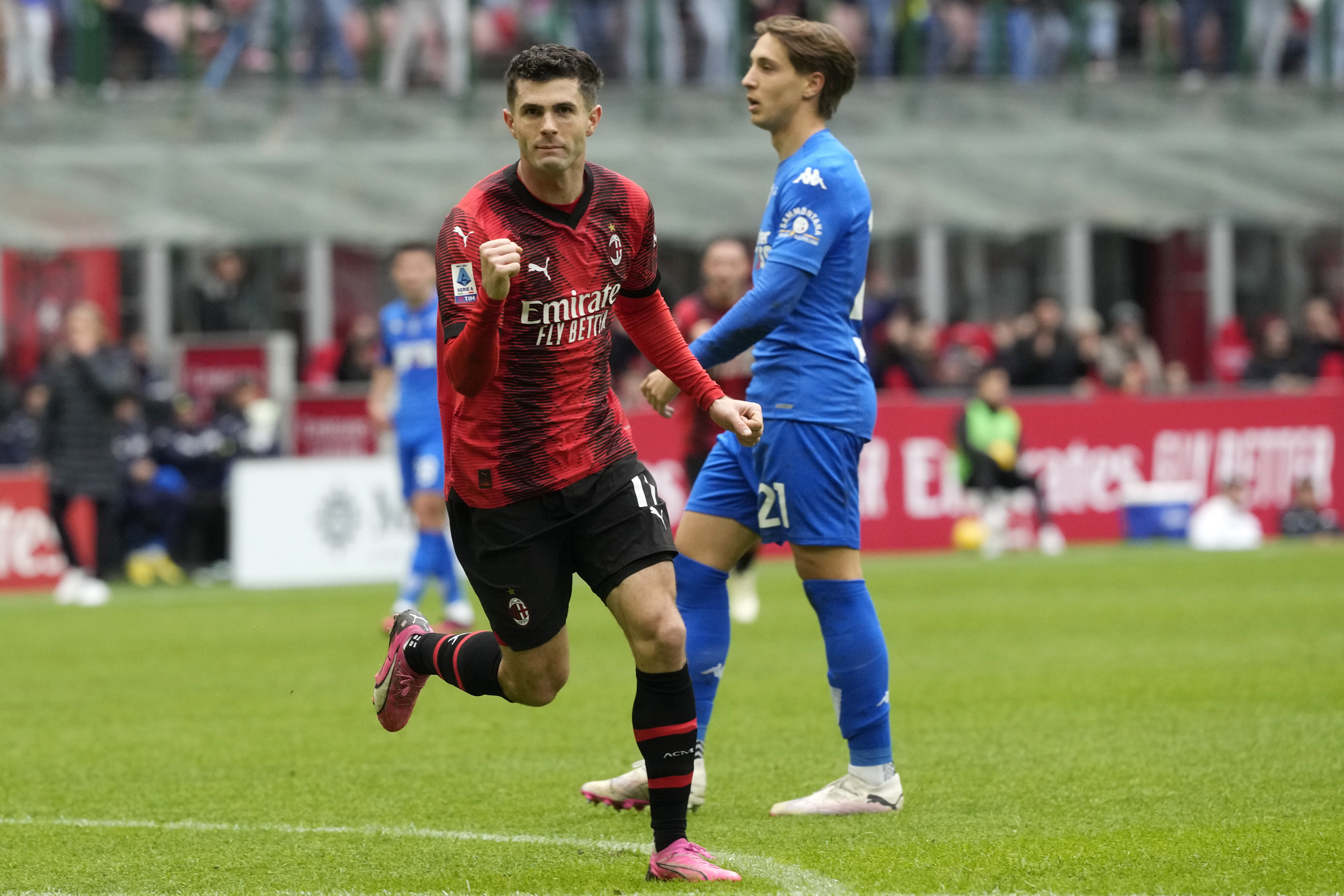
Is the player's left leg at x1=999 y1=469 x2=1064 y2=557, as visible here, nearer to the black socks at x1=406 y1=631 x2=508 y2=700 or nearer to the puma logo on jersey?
the puma logo on jersey

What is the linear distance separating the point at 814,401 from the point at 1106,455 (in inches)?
537

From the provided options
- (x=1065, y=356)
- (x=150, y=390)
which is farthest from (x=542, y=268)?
(x=1065, y=356)

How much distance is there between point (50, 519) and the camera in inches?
671

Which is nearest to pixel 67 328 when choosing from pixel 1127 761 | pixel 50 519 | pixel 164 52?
pixel 50 519

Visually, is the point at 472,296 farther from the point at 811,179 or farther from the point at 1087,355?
the point at 1087,355

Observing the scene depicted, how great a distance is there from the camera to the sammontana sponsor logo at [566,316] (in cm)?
543

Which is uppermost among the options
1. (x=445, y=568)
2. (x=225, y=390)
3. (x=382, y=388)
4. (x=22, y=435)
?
(x=382, y=388)

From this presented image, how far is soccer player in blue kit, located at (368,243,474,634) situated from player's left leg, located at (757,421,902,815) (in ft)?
19.3

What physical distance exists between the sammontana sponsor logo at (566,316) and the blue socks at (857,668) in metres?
→ 1.35

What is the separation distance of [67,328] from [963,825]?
49.3 feet

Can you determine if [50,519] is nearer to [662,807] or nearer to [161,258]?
[161,258]

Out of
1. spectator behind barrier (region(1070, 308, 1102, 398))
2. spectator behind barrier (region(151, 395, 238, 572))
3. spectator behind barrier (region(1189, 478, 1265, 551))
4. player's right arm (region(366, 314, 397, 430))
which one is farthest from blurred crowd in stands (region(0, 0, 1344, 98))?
player's right arm (region(366, 314, 397, 430))

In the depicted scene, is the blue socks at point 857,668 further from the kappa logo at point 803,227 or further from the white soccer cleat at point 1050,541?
the white soccer cleat at point 1050,541

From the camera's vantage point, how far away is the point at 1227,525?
1911 centimetres
